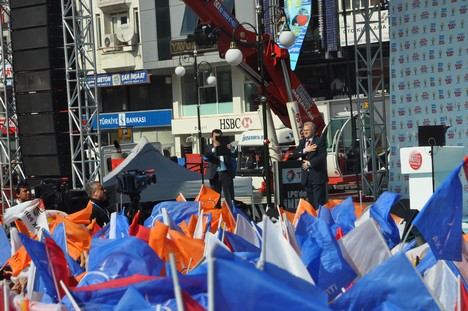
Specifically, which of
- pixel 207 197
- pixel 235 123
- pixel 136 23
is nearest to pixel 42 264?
pixel 207 197

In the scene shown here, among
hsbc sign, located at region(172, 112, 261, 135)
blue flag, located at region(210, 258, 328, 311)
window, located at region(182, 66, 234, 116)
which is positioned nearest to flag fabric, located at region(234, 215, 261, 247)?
blue flag, located at region(210, 258, 328, 311)

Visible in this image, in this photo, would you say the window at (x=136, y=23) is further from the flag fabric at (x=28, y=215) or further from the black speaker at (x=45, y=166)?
the flag fabric at (x=28, y=215)

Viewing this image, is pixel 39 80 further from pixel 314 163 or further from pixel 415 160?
pixel 415 160

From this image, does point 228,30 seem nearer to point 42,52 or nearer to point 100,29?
point 42,52

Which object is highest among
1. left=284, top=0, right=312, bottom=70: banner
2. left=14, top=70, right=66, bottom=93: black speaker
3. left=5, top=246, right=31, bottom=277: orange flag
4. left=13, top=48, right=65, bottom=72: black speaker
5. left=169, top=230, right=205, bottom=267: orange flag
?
left=284, top=0, right=312, bottom=70: banner

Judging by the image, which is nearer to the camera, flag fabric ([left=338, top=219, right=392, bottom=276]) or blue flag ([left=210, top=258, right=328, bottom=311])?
blue flag ([left=210, top=258, right=328, bottom=311])

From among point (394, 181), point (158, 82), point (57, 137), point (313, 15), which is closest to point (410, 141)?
point (394, 181)

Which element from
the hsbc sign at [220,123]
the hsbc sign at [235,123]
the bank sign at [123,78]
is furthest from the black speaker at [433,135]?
the bank sign at [123,78]

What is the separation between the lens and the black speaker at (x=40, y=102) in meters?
15.8

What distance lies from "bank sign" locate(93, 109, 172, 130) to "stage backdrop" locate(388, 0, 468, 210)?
22.8m

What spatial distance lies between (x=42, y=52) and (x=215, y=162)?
11.7ft

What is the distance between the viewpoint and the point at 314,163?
1285 cm

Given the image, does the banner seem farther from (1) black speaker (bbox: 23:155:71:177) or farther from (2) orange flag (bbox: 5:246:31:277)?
(2) orange flag (bbox: 5:246:31:277)

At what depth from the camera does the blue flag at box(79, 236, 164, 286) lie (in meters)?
4.10
